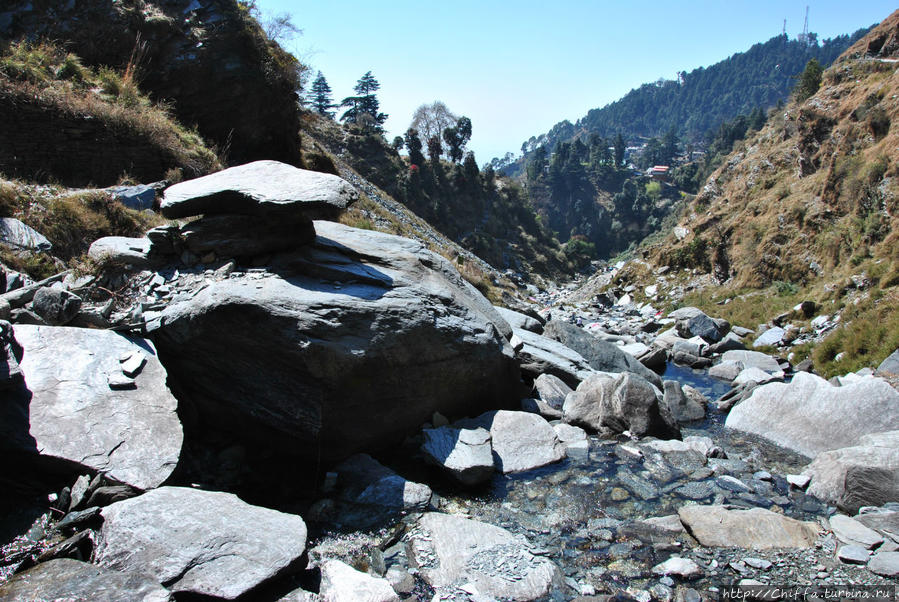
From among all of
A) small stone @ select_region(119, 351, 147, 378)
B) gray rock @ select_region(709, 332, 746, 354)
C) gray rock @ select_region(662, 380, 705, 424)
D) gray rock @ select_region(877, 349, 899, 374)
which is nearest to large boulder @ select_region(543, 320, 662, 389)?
gray rock @ select_region(662, 380, 705, 424)

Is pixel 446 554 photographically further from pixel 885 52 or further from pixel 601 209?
pixel 601 209

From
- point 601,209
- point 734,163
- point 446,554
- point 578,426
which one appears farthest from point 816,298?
point 601,209

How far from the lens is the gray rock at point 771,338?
14266 millimetres

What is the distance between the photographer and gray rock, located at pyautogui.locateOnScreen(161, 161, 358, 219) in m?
6.20

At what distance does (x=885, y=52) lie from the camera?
25.8m

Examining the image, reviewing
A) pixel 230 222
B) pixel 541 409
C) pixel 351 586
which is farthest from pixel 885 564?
pixel 230 222

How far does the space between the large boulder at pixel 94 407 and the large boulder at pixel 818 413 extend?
8.90 metres

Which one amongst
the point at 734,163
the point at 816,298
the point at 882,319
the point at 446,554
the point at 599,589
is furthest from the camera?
the point at 734,163

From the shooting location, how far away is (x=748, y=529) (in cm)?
481

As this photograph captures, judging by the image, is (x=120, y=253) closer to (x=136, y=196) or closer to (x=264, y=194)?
(x=264, y=194)

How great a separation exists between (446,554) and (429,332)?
312 cm

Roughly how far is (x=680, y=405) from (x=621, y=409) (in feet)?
8.14

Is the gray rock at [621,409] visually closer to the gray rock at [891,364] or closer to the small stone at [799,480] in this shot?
the small stone at [799,480]

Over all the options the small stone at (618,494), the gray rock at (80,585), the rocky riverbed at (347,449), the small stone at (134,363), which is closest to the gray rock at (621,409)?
the rocky riverbed at (347,449)
